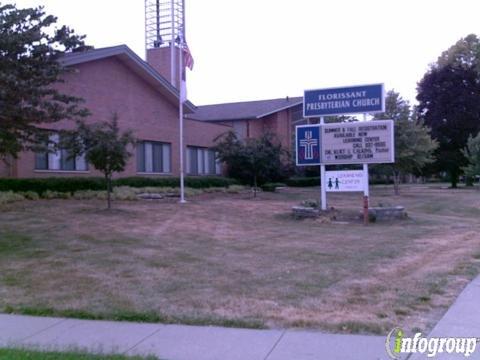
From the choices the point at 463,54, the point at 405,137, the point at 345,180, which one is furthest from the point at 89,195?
the point at 463,54

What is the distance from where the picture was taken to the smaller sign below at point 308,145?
2092 centimetres

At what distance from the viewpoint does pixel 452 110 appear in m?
53.7

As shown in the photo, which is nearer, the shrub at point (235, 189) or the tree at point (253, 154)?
the tree at point (253, 154)

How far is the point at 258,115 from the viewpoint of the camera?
140 feet

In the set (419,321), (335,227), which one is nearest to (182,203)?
(335,227)

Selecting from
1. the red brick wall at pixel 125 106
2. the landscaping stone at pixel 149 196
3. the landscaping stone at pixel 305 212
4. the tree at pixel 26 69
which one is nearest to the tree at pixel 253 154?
the red brick wall at pixel 125 106

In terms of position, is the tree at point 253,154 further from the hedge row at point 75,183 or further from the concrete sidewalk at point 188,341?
the concrete sidewalk at point 188,341

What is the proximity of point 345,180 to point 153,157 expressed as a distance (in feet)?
47.4

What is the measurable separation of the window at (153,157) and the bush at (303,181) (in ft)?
47.3

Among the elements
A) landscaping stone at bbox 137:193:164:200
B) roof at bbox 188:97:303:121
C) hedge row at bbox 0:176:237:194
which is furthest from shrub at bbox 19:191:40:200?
roof at bbox 188:97:303:121

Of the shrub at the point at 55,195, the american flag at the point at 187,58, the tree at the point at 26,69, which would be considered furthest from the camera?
the american flag at the point at 187,58

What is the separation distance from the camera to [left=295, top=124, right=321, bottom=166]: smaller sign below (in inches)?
824

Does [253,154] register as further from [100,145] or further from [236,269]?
[236,269]

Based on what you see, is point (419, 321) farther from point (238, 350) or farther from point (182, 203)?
point (182, 203)
